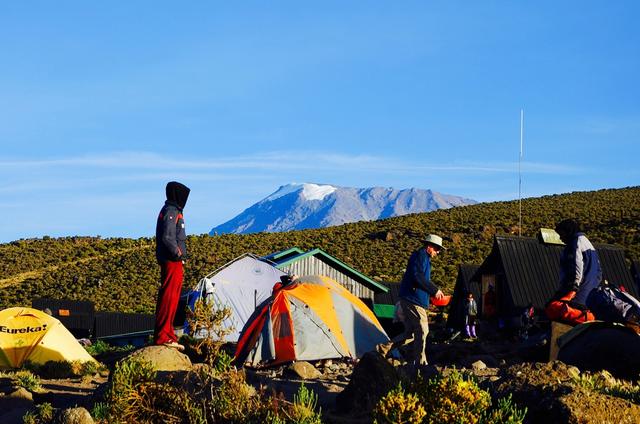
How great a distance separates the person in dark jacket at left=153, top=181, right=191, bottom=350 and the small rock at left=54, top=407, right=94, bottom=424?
3.67 metres

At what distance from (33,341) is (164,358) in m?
5.22

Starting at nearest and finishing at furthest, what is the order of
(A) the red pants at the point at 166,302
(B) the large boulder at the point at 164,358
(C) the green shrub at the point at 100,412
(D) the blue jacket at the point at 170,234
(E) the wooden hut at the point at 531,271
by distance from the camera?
(C) the green shrub at the point at 100,412 < (B) the large boulder at the point at 164,358 < (D) the blue jacket at the point at 170,234 < (A) the red pants at the point at 166,302 < (E) the wooden hut at the point at 531,271

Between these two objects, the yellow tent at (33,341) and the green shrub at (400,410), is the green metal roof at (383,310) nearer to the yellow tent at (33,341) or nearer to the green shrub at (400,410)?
the yellow tent at (33,341)

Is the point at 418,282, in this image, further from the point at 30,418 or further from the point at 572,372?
the point at 30,418

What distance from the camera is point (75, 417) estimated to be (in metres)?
7.22

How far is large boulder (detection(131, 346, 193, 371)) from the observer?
9.55m

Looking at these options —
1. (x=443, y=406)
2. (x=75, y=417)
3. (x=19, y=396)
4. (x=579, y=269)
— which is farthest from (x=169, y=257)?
(x=443, y=406)

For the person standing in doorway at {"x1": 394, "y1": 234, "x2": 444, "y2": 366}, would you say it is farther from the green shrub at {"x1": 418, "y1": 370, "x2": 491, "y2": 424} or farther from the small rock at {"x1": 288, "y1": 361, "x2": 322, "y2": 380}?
the green shrub at {"x1": 418, "y1": 370, "x2": 491, "y2": 424}

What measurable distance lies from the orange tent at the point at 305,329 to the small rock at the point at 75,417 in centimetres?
636

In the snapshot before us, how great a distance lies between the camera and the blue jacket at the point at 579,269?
417 inches

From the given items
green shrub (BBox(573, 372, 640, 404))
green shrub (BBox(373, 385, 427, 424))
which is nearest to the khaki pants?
green shrub (BBox(573, 372, 640, 404))

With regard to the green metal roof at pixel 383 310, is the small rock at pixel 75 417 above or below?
above

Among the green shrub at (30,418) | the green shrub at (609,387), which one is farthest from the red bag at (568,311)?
the green shrub at (30,418)

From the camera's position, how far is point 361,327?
574 inches
